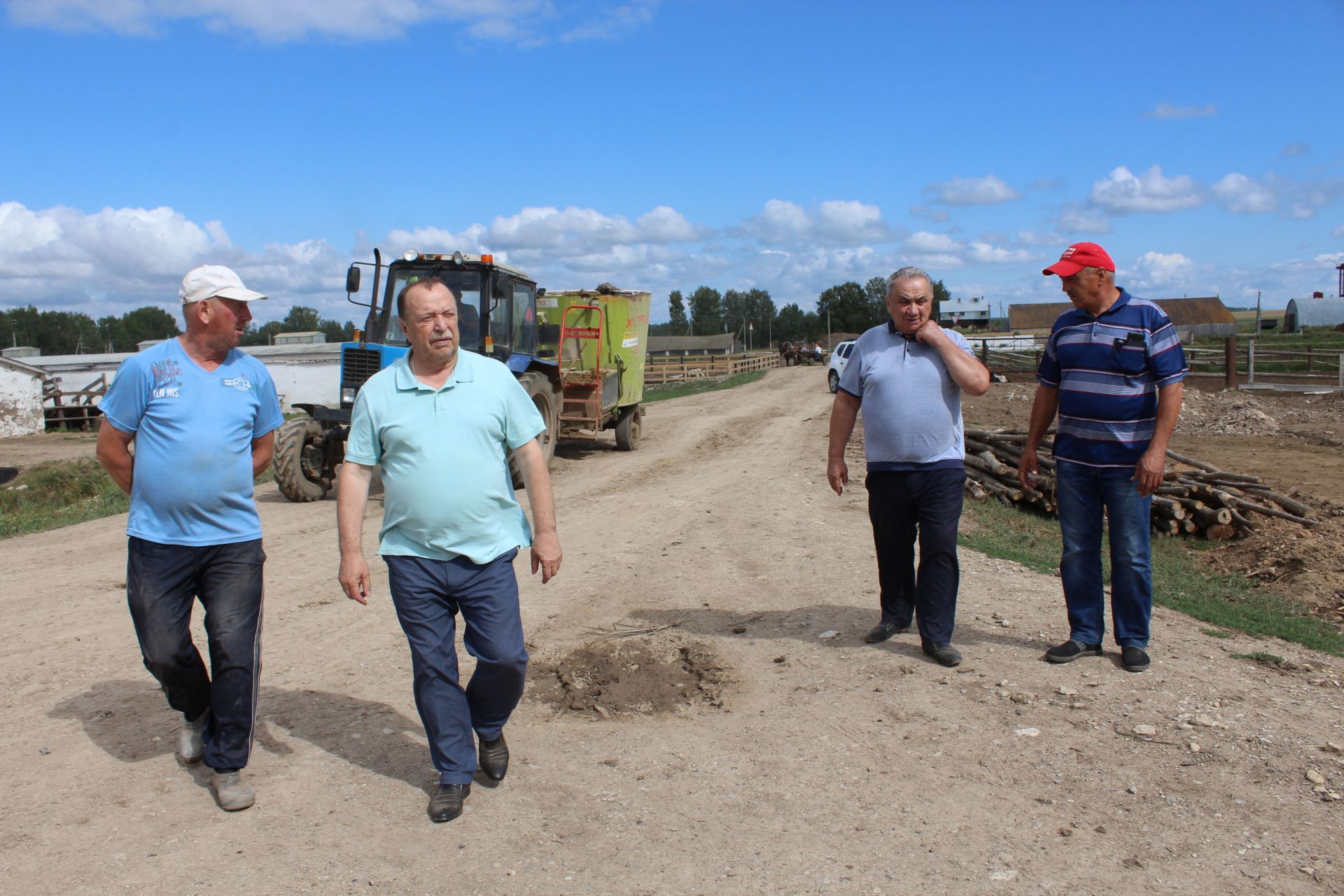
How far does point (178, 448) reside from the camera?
3602mm

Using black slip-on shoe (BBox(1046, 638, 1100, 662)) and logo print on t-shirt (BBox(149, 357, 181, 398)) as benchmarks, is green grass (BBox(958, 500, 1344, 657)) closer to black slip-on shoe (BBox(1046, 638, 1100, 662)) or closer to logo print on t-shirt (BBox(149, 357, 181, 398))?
black slip-on shoe (BBox(1046, 638, 1100, 662))

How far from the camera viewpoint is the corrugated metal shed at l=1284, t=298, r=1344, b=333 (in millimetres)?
62938

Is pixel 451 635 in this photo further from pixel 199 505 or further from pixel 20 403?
pixel 20 403

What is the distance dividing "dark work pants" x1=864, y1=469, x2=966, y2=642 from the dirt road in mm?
302

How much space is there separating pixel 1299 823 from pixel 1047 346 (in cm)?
253

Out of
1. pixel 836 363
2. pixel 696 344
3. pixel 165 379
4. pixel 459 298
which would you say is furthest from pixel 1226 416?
pixel 696 344

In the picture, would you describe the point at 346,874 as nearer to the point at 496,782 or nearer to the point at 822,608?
the point at 496,782

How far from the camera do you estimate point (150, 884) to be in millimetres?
3137

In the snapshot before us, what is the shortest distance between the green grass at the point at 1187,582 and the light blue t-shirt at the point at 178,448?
5471 millimetres

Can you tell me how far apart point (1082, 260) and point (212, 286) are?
12.4ft

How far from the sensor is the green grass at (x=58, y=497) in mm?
11289

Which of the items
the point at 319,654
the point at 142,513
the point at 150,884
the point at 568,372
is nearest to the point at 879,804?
the point at 150,884

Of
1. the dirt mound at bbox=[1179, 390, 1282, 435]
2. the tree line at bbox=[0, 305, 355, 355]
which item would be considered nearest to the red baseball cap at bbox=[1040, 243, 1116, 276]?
the dirt mound at bbox=[1179, 390, 1282, 435]

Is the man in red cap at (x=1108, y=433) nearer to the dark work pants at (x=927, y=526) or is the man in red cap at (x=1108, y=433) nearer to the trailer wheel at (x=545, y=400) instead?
the dark work pants at (x=927, y=526)
